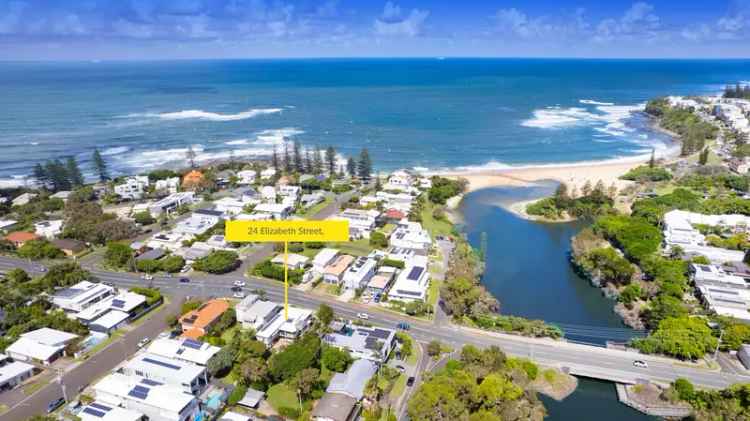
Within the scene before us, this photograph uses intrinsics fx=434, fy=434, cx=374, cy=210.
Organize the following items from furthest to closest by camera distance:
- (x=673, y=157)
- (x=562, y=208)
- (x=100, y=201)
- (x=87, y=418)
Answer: (x=673, y=157) → (x=100, y=201) → (x=562, y=208) → (x=87, y=418)

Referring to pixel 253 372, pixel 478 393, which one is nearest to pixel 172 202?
pixel 253 372

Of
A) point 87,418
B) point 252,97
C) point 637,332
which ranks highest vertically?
point 252,97

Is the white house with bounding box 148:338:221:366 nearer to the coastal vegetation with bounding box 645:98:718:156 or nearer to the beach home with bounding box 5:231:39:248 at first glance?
the beach home with bounding box 5:231:39:248

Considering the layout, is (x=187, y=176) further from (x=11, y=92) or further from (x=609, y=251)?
(x=11, y=92)

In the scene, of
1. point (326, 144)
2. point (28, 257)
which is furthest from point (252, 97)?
point (28, 257)

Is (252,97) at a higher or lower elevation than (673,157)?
higher

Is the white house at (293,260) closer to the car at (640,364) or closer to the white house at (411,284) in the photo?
the white house at (411,284)

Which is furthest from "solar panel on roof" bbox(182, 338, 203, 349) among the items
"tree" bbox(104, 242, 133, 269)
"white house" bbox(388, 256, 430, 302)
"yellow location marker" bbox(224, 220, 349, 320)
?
"tree" bbox(104, 242, 133, 269)
